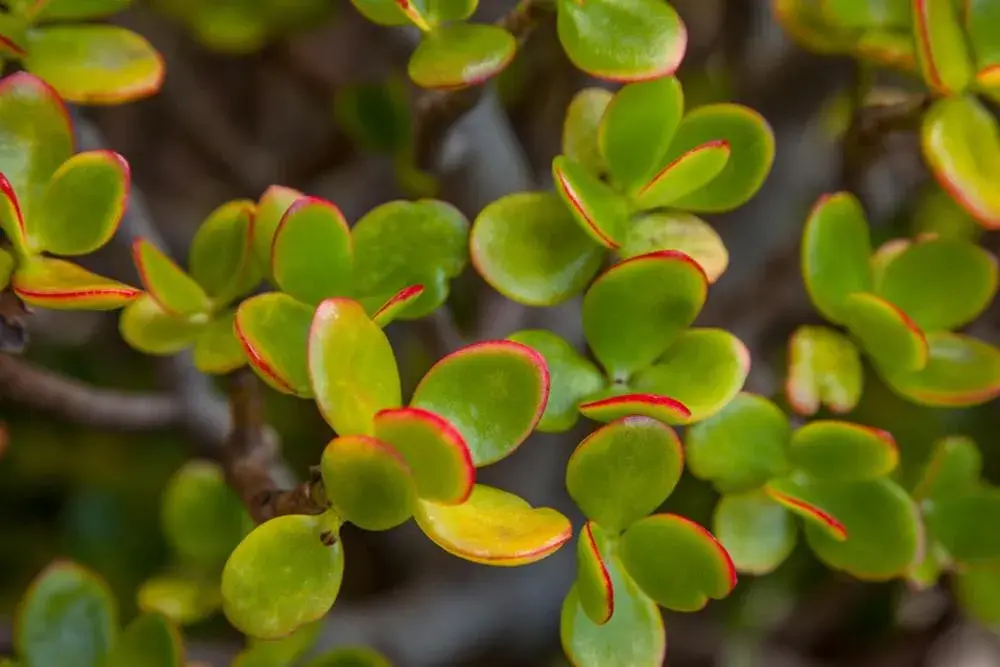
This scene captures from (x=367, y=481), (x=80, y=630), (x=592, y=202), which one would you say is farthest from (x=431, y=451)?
(x=80, y=630)

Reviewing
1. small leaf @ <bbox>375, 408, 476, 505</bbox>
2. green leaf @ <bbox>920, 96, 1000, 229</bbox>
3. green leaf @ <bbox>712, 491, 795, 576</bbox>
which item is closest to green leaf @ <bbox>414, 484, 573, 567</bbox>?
small leaf @ <bbox>375, 408, 476, 505</bbox>

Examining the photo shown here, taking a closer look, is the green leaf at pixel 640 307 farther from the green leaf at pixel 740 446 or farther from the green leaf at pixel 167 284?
the green leaf at pixel 167 284

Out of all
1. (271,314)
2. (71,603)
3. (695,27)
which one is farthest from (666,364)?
(695,27)

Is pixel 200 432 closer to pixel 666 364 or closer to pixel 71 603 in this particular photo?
pixel 71 603

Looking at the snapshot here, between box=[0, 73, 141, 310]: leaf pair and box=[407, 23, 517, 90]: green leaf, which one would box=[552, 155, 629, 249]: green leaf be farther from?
box=[0, 73, 141, 310]: leaf pair

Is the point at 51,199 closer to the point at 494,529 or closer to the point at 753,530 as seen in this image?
the point at 494,529

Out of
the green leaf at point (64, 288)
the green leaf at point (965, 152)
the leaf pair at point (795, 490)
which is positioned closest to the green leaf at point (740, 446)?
the leaf pair at point (795, 490)
